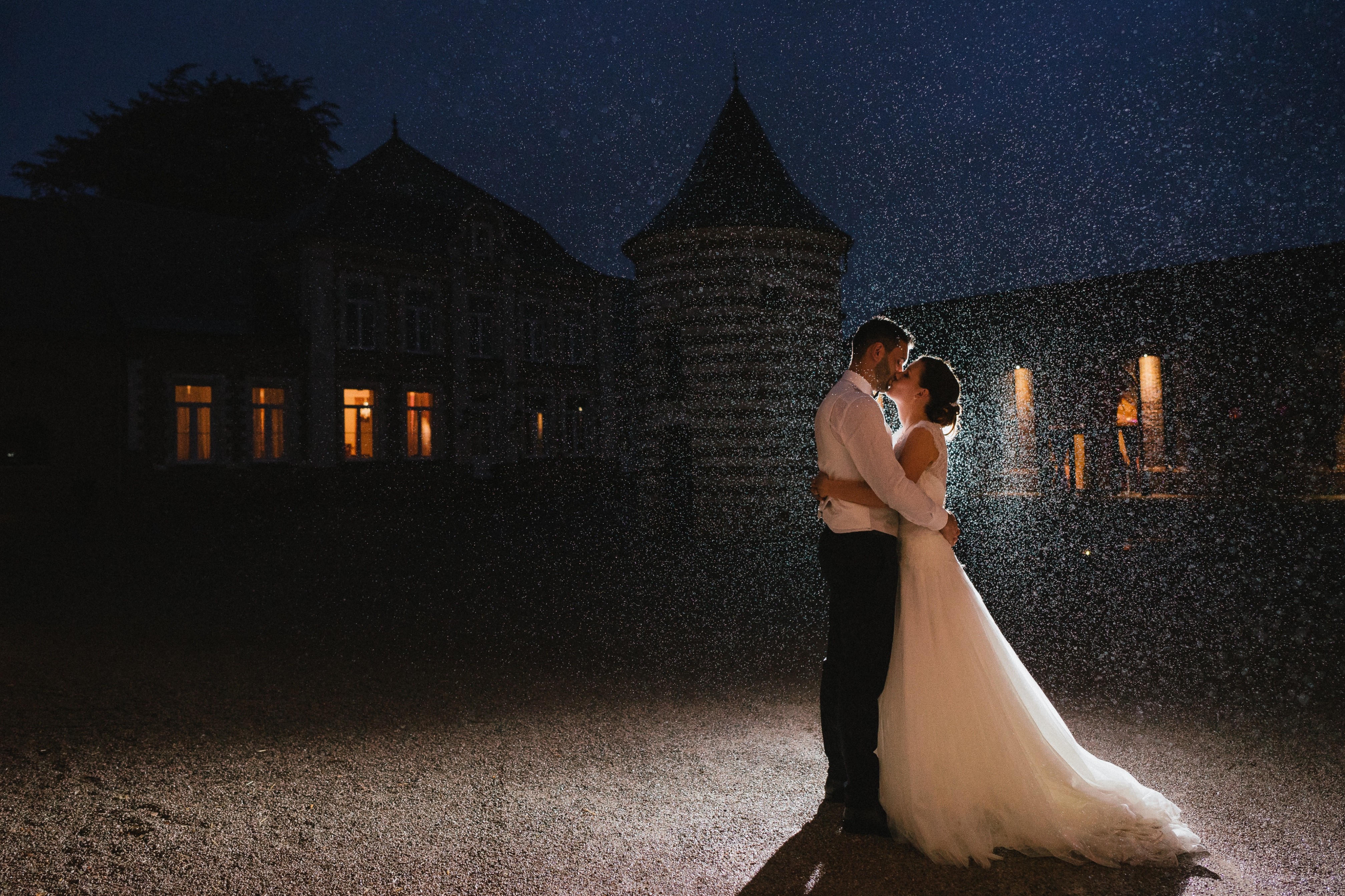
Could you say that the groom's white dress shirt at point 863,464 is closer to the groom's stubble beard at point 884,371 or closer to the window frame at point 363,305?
the groom's stubble beard at point 884,371

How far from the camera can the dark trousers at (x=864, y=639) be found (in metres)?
3.89

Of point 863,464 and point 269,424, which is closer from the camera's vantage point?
point 863,464

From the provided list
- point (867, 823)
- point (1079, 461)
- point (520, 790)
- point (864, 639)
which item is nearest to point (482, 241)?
point (1079, 461)

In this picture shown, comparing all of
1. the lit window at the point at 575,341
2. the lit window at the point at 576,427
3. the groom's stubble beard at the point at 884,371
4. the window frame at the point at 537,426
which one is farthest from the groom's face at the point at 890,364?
the lit window at the point at 575,341

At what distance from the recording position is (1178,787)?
4.27 meters

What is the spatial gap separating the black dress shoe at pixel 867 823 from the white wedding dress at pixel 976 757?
0.04 meters

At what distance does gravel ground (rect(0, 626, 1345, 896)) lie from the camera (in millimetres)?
3453

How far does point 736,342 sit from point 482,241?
1383 centimetres

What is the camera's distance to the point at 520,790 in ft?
14.4

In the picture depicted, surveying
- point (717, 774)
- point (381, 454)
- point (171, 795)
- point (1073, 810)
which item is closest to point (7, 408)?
point (381, 454)

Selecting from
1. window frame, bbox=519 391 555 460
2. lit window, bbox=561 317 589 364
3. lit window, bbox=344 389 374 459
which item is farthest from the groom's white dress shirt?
lit window, bbox=561 317 589 364

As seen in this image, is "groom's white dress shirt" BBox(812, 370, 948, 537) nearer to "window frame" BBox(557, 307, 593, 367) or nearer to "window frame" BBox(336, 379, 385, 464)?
"window frame" BBox(336, 379, 385, 464)

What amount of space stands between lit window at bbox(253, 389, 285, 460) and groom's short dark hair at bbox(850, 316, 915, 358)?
76.3 feet

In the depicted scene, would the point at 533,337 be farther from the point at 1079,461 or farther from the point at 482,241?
the point at 1079,461
